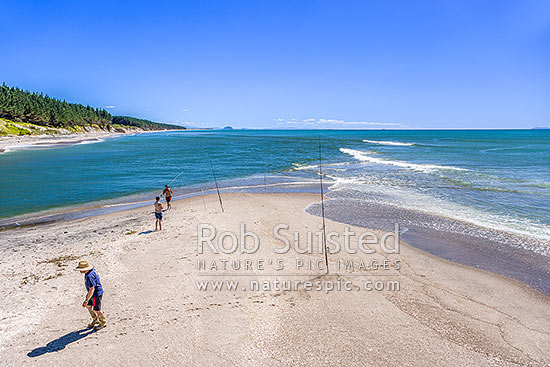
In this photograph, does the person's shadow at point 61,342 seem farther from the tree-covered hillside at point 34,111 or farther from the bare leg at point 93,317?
the tree-covered hillside at point 34,111

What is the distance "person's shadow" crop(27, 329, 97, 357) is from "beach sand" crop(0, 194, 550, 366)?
2 cm

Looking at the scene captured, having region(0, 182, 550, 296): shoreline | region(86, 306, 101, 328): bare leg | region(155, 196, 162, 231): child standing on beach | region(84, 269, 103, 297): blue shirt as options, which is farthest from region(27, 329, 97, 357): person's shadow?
region(0, 182, 550, 296): shoreline

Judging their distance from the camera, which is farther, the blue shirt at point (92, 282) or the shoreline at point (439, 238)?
the shoreline at point (439, 238)

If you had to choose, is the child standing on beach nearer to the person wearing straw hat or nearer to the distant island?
the person wearing straw hat

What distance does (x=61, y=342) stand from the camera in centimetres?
679

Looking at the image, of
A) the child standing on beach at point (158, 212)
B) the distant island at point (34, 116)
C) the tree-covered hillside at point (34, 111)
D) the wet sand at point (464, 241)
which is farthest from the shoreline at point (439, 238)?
the tree-covered hillside at point (34, 111)

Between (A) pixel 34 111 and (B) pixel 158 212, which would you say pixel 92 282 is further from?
(A) pixel 34 111

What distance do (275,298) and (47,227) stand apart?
13.9m

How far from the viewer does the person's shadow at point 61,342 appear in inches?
255

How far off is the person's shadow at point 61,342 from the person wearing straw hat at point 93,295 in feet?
0.67

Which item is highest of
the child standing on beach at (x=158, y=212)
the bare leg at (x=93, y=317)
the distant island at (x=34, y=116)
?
the distant island at (x=34, y=116)

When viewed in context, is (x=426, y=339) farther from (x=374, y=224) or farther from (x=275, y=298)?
(x=374, y=224)

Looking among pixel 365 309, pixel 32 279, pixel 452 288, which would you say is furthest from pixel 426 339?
pixel 32 279

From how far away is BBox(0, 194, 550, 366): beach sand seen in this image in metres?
6.56
